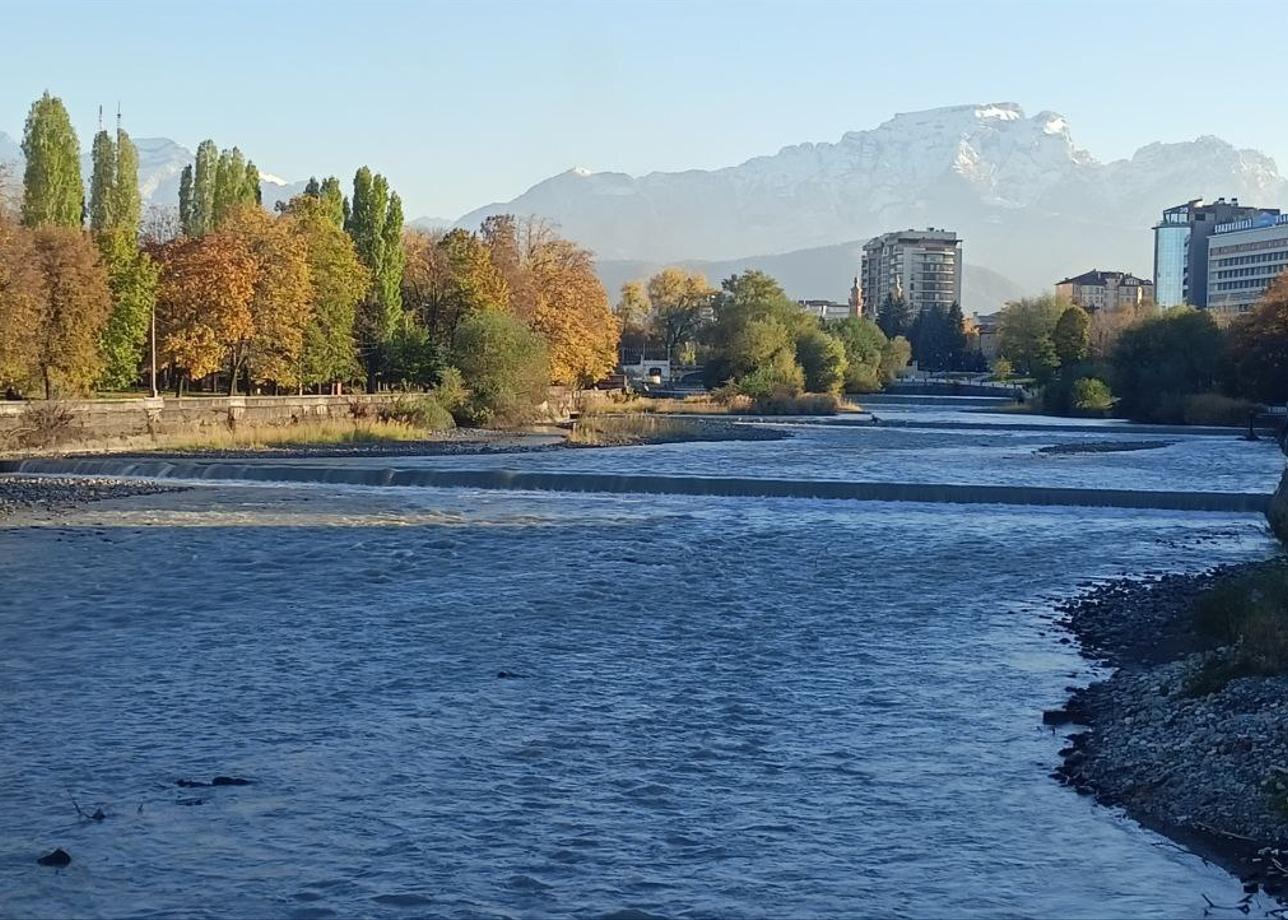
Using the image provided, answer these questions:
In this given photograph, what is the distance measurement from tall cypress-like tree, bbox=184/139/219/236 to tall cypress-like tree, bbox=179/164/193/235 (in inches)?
9.3

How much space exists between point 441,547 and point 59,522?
25.9 ft

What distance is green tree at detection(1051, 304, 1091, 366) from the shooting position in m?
108

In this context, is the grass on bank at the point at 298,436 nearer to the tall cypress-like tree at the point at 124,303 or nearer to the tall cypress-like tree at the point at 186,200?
the tall cypress-like tree at the point at 124,303

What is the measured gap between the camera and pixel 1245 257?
18800cm

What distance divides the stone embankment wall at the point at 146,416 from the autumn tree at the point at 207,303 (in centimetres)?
398

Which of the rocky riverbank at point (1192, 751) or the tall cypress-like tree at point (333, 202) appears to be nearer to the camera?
the rocky riverbank at point (1192, 751)

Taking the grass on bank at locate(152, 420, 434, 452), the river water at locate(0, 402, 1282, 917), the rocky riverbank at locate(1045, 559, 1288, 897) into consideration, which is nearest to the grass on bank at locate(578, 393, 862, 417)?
the grass on bank at locate(152, 420, 434, 452)

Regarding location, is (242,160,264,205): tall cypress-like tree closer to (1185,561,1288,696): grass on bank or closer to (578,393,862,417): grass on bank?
(578,393,862,417): grass on bank

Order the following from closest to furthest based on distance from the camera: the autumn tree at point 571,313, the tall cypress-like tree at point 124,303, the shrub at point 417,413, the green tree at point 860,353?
the tall cypress-like tree at point 124,303 < the shrub at point 417,413 < the autumn tree at point 571,313 < the green tree at point 860,353

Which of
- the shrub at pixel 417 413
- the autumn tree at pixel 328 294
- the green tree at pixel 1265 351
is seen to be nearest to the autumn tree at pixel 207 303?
the autumn tree at pixel 328 294

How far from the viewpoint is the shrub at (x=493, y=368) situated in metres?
63.6

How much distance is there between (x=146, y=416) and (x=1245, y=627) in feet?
133

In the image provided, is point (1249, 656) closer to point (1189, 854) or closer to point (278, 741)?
point (1189, 854)

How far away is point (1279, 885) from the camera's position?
9508mm
